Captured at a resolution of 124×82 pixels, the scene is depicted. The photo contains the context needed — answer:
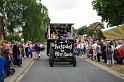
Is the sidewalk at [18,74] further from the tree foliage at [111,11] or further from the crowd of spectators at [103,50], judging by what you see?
the tree foliage at [111,11]

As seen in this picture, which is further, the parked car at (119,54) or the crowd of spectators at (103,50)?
the crowd of spectators at (103,50)

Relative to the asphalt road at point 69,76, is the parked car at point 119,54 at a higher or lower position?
higher

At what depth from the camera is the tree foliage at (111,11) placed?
183 feet

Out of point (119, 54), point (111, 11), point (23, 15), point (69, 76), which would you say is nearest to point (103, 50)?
point (119, 54)

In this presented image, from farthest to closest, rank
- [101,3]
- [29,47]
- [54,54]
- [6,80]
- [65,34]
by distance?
[101,3] → [29,47] → [65,34] → [54,54] → [6,80]

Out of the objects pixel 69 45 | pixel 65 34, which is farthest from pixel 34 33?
pixel 69 45

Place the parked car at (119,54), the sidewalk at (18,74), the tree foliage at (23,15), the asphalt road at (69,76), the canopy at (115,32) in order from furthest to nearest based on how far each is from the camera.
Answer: the tree foliage at (23,15) < the parked car at (119,54) < the canopy at (115,32) < the asphalt road at (69,76) < the sidewalk at (18,74)

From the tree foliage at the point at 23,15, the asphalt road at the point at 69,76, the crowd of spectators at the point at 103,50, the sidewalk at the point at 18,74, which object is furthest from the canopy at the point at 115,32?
the tree foliage at the point at 23,15

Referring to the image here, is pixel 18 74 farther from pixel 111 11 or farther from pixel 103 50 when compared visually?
pixel 111 11

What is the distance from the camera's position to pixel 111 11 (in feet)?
188

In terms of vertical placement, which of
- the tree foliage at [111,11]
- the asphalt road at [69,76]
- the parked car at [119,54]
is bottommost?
the asphalt road at [69,76]

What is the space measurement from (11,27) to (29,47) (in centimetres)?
1640

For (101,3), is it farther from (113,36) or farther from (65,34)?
(113,36)

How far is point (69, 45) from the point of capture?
121 ft
